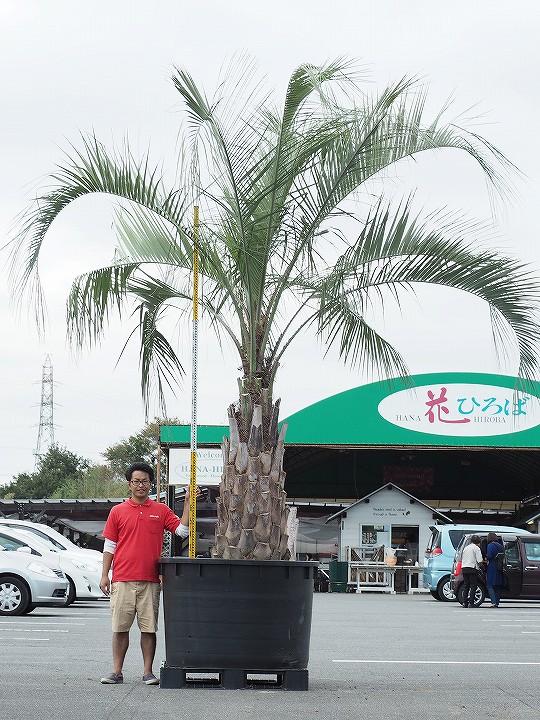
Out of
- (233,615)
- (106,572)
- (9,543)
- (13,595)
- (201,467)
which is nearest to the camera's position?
(233,615)

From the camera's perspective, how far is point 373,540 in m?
39.6

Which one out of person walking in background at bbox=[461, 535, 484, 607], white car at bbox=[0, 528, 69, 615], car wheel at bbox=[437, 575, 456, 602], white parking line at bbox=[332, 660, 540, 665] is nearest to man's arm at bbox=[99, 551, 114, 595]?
white parking line at bbox=[332, 660, 540, 665]

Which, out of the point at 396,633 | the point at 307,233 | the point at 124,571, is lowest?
the point at 396,633

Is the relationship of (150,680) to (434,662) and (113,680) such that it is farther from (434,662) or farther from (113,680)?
(434,662)

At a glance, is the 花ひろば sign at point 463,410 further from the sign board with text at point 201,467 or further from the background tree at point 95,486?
the background tree at point 95,486

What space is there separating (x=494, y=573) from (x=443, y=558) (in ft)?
12.6

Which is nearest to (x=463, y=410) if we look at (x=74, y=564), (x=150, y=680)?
(x=74, y=564)

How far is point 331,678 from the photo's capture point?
1056cm

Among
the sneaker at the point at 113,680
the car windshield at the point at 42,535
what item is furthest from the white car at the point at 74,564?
the sneaker at the point at 113,680

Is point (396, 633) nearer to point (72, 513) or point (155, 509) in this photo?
point (155, 509)

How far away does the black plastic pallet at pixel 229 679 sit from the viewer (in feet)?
30.1

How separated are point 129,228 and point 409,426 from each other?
27.5 m

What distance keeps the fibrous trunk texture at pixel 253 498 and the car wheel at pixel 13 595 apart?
9992mm

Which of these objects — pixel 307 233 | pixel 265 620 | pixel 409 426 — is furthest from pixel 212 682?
pixel 409 426
